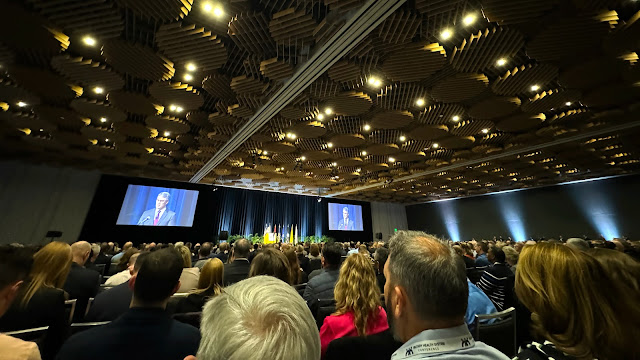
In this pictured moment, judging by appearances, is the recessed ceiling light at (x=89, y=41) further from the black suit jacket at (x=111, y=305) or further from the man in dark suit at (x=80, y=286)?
the black suit jacket at (x=111, y=305)

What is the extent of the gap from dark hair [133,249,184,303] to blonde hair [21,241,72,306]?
52.9 inches

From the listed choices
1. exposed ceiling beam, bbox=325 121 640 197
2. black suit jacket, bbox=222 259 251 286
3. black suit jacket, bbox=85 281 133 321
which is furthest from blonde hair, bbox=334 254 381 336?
exposed ceiling beam, bbox=325 121 640 197

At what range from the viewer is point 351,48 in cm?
333

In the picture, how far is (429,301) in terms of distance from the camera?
87 centimetres

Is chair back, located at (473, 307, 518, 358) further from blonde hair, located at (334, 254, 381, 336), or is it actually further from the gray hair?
the gray hair

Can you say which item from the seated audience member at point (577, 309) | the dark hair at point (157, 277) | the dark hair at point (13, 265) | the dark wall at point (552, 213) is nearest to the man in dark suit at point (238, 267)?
the dark hair at point (157, 277)

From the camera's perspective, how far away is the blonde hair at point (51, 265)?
1936 mm

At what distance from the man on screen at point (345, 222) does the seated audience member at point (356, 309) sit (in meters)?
15.9

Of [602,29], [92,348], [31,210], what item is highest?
[602,29]

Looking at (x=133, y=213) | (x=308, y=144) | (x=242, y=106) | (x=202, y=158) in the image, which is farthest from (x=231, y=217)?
(x=242, y=106)

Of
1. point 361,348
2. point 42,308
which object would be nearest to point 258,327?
point 361,348

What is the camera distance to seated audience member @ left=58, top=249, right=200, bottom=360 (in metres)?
1.02

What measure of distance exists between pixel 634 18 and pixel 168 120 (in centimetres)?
786

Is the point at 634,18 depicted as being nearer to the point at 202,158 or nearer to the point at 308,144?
the point at 308,144
